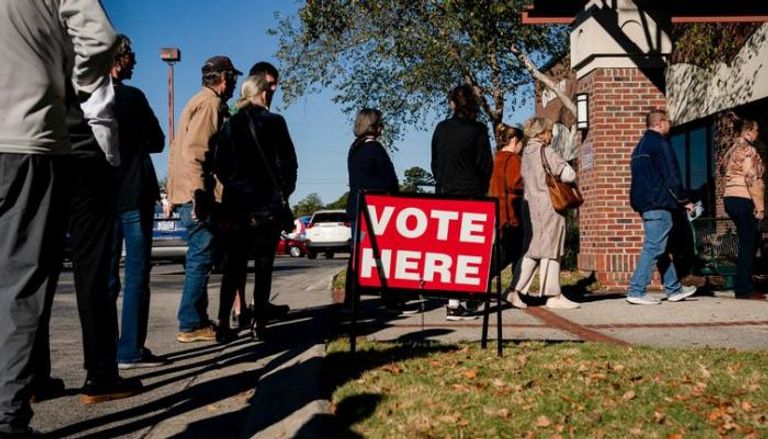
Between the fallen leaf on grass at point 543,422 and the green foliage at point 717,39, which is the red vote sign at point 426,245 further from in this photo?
the green foliage at point 717,39

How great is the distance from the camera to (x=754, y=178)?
9234 millimetres

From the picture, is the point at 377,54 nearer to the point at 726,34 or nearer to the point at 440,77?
the point at 440,77

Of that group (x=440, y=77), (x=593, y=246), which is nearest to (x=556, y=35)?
(x=440, y=77)

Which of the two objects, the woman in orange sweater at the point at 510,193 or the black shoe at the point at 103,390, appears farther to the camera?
the woman in orange sweater at the point at 510,193

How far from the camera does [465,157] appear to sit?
769 cm

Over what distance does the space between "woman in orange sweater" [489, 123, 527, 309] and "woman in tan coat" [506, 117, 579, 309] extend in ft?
0.34

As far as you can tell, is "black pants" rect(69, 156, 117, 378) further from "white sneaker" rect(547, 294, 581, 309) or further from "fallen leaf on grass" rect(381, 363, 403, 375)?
"white sneaker" rect(547, 294, 581, 309)

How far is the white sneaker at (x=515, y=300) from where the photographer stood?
8.55 metres

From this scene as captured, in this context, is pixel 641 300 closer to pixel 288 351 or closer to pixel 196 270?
pixel 288 351

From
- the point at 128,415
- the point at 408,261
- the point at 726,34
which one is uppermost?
the point at 726,34

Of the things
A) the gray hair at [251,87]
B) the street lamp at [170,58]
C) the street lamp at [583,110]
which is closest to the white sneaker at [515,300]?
the gray hair at [251,87]

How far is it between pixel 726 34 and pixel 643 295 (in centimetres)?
969

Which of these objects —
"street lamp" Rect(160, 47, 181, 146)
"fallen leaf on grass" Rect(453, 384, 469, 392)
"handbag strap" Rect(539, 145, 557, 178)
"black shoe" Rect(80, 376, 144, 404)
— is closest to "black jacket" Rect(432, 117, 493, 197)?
"handbag strap" Rect(539, 145, 557, 178)

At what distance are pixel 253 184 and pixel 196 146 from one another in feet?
2.07
